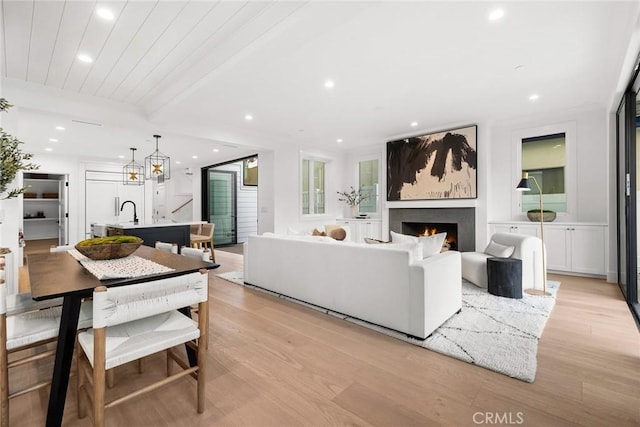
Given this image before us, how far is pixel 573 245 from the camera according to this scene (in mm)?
4395

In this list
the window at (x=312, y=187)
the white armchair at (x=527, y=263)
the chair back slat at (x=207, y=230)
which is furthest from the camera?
the window at (x=312, y=187)

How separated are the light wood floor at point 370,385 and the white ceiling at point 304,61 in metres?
2.51

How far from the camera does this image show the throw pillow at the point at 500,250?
3768 millimetres

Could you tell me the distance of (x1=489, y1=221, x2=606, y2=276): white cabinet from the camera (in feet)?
13.8

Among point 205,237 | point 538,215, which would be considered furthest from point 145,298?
point 538,215

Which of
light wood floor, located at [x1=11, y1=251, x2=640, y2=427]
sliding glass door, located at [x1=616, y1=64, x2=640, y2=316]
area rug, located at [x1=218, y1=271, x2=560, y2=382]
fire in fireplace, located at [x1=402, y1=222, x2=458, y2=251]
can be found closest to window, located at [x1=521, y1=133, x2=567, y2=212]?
fire in fireplace, located at [x1=402, y1=222, x2=458, y2=251]

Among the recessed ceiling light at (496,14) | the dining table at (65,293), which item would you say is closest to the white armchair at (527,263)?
the recessed ceiling light at (496,14)

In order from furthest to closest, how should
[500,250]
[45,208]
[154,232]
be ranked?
[45,208] → [154,232] → [500,250]

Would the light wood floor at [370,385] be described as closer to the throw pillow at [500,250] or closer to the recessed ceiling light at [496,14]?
the throw pillow at [500,250]

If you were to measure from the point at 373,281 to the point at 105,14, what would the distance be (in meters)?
3.13

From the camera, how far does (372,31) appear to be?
8.15 feet

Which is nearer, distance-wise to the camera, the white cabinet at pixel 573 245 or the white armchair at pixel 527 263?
the white armchair at pixel 527 263

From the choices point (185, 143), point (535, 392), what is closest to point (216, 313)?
point (535, 392)

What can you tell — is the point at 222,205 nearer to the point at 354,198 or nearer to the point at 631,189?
the point at 354,198
